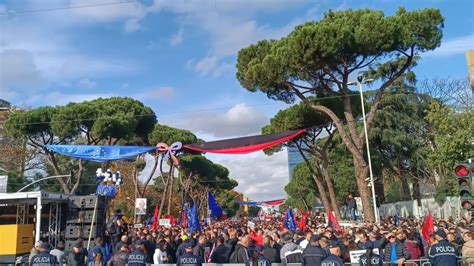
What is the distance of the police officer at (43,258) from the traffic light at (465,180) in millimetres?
7427

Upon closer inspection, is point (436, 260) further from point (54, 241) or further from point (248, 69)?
point (248, 69)

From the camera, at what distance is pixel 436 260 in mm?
8227

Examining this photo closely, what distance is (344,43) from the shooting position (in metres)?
20.3

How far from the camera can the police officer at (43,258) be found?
8445 millimetres

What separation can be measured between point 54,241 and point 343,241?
8423 mm

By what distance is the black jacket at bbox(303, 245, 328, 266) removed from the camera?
7.63 meters

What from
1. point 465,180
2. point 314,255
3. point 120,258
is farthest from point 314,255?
point 120,258

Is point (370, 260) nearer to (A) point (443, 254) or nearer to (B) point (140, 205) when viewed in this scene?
(A) point (443, 254)

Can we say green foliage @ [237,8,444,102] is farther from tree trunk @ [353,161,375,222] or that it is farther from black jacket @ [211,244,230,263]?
black jacket @ [211,244,230,263]

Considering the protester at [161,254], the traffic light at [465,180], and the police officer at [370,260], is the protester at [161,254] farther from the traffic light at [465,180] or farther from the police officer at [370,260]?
the traffic light at [465,180]

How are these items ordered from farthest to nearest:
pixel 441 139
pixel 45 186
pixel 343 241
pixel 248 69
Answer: pixel 45 186
pixel 248 69
pixel 441 139
pixel 343 241

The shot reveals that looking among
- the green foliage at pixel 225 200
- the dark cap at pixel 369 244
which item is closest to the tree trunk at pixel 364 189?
the dark cap at pixel 369 244

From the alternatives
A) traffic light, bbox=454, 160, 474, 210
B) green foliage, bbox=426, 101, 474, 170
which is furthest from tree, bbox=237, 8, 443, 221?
traffic light, bbox=454, 160, 474, 210

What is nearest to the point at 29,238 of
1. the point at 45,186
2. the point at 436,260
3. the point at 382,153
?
the point at 436,260
